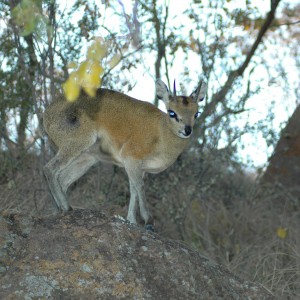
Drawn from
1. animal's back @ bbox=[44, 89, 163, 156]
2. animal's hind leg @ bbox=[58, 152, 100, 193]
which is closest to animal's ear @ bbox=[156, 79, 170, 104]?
animal's back @ bbox=[44, 89, 163, 156]

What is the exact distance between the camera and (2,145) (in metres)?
12.3

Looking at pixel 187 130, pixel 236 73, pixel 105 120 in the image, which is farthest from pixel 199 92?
pixel 236 73

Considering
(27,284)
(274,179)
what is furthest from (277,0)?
(27,284)

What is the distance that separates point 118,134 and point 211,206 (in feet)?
19.3

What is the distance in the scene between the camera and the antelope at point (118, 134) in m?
8.68

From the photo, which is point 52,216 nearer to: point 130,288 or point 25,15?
point 130,288

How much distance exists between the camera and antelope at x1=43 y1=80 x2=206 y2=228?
8680 mm

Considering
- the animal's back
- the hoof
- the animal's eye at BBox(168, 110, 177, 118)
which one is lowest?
the hoof

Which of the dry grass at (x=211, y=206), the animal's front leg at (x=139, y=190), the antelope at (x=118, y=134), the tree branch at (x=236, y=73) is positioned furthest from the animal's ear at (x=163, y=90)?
the tree branch at (x=236, y=73)

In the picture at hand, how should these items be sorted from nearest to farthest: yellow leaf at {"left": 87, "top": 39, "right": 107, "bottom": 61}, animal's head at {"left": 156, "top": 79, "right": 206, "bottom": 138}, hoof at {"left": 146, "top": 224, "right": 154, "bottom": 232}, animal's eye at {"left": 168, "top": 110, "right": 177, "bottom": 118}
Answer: yellow leaf at {"left": 87, "top": 39, "right": 107, "bottom": 61} < hoof at {"left": 146, "top": 224, "right": 154, "bottom": 232} < animal's head at {"left": 156, "top": 79, "right": 206, "bottom": 138} < animal's eye at {"left": 168, "top": 110, "right": 177, "bottom": 118}

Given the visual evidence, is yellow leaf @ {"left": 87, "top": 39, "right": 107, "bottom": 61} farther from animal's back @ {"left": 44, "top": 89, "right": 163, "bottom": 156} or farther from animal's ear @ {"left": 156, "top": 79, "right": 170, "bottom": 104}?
animal's ear @ {"left": 156, "top": 79, "right": 170, "bottom": 104}

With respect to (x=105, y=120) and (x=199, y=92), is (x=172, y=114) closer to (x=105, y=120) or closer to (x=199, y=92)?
(x=199, y=92)

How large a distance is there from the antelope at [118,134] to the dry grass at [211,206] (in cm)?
134

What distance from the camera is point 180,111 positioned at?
8945mm
